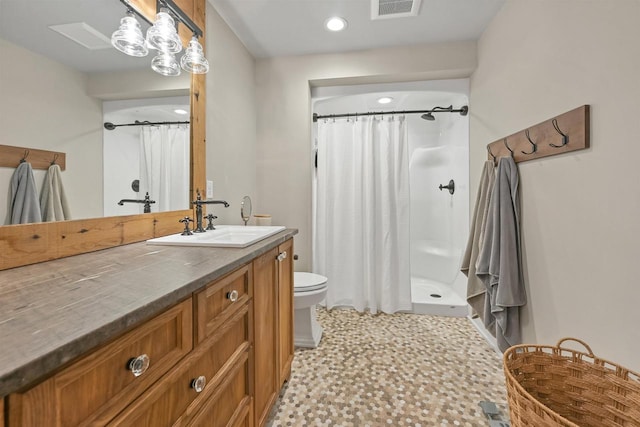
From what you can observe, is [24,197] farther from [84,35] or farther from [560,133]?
[560,133]

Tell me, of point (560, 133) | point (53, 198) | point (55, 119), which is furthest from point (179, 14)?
point (560, 133)

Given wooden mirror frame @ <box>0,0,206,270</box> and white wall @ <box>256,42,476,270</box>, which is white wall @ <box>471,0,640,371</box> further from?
wooden mirror frame @ <box>0,0,206,270</box>

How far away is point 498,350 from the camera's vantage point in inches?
79.5

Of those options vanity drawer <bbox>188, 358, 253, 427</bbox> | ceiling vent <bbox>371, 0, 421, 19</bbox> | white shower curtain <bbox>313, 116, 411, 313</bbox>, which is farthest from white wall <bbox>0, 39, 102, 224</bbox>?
white shower curtain <bbox>313, 116, 411, 313</bbox>

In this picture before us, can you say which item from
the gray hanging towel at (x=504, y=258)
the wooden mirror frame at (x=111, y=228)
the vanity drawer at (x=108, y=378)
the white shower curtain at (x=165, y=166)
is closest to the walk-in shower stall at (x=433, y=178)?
the gray hanging towel at (x=504, y=258)

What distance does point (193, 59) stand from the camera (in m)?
1.58

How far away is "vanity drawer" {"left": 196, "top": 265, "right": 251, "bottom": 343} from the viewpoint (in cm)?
79

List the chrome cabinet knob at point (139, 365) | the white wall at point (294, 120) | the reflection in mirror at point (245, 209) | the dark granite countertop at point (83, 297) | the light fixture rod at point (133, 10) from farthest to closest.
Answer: the white wall at point (294, 120) < the reflection in mirror at point (245, 209) < the light fixture rod at point (133, 10) < the chrome cabinet knob at point (139, 365) < the dark granite countertop at point (83, 297)

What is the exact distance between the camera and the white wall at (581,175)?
1060 mm

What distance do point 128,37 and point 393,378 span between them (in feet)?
7.13

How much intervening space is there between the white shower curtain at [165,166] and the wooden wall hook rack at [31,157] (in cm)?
39

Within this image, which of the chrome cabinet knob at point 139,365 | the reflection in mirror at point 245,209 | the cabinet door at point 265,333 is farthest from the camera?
the reflection in mirror at point 245,209

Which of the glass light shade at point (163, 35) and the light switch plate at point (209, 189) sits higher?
the glass light shade at point (163, 35)

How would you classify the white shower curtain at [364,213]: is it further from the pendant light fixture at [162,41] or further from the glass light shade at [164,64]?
the glass light shade at [164,64]
